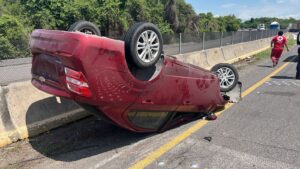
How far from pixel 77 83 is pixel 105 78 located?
36 centimetres

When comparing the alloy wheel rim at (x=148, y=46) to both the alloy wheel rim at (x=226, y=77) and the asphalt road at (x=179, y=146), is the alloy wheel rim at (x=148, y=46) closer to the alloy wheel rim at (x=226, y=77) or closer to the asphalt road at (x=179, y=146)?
the asphalt road at (x=179, y=146)

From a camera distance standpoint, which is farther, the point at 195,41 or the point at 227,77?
the point at 195,41

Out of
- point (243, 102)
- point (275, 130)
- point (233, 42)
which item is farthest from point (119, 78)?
point (233, 42)

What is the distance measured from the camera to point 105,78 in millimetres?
4309

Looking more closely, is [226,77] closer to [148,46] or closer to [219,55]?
[148,46]

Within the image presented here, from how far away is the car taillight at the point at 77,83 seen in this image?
13.6 feet

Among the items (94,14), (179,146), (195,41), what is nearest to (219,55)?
(195,41)

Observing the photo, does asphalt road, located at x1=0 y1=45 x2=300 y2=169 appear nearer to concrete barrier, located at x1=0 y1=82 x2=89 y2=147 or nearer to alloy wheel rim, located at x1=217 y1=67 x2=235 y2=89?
concrete barrier, located at x1=0 y1=82 x2=89 y2=147

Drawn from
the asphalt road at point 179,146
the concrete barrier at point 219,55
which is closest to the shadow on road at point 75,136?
the asphalt road at point 179,146

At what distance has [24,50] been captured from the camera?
11.8 m

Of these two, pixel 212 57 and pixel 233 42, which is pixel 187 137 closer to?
pixel 212 57

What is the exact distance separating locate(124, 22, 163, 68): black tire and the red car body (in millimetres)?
142

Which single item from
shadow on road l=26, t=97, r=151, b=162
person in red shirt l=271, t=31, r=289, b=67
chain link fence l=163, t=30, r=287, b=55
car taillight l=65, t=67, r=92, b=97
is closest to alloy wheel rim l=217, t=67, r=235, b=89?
shadow on road l=26, t=97, r=151, b=162

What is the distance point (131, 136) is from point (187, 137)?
3.02 feet
